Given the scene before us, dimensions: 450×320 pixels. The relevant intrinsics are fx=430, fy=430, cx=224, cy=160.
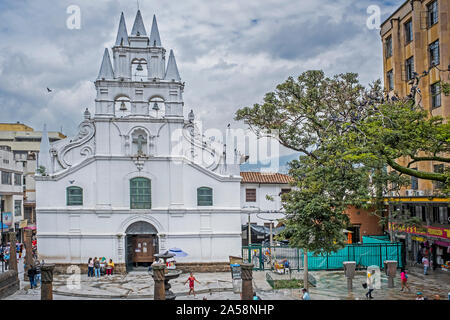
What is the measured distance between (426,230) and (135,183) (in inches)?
741

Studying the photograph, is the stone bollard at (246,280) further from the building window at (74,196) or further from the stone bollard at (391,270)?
the building window at (74,196)

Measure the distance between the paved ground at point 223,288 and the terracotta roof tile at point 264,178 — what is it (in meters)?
14.2

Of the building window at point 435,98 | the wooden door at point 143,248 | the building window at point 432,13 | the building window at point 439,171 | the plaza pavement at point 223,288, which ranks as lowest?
the plaza pavement at point 223,288

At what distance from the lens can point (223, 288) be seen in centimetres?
2344

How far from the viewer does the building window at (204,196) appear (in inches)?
1134

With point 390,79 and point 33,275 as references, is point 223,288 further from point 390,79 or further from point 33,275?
point 390,79

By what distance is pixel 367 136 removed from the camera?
1644 cm

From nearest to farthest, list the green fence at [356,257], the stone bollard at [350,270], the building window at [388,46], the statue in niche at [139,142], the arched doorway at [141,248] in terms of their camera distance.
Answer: the stone bollard at [350,270], the green fence at [356,257], the arched doorway at [141,248], the statue in niche at [139,142], the building window at [388,46]

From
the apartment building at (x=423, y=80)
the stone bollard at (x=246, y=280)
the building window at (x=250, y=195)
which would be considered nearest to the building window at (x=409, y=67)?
the apartment building at (x=423, y=80)

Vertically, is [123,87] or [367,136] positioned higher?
[123,87]

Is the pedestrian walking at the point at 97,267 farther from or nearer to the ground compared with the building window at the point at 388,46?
nearer to the ground
